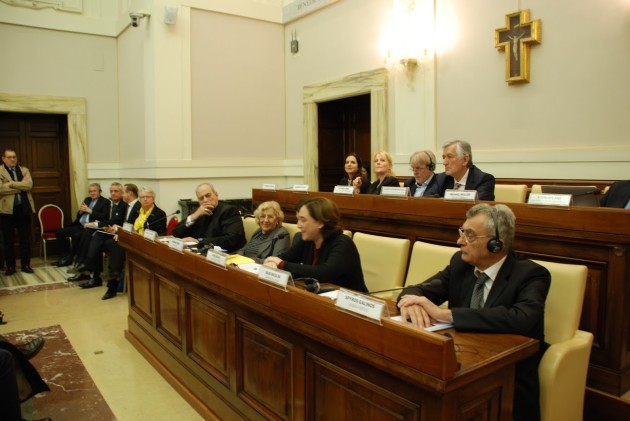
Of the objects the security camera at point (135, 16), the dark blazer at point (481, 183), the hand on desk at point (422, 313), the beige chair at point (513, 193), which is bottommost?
the hand on desk at point (422, 313)

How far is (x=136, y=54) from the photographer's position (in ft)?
21.8

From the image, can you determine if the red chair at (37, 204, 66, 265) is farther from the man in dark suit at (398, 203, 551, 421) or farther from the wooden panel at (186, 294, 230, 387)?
the man in dark suit at (398, 203, 551, 421)

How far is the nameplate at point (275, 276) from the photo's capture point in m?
1.87

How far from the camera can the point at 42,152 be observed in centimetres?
729

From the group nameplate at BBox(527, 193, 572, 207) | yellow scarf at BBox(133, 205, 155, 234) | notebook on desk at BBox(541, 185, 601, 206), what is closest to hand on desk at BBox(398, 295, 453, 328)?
nameplate at BBox(527, 193, 572, 207)

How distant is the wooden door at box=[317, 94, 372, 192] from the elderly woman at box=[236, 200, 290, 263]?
3.51 metres

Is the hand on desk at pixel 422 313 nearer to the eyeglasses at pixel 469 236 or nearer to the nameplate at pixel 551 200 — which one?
the eyeglasses at pixel 469 236

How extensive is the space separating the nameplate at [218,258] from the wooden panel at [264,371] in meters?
0.27

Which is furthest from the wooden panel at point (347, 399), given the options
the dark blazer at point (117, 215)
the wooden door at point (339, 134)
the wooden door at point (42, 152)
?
the wooden door at point (42, 152)

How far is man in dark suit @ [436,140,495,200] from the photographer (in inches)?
131

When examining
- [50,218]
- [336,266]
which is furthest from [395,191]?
[50,218]

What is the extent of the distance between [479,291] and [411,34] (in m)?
3.90

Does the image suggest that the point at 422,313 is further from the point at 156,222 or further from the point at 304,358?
the point at 156,222

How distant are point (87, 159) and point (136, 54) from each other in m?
1.70
